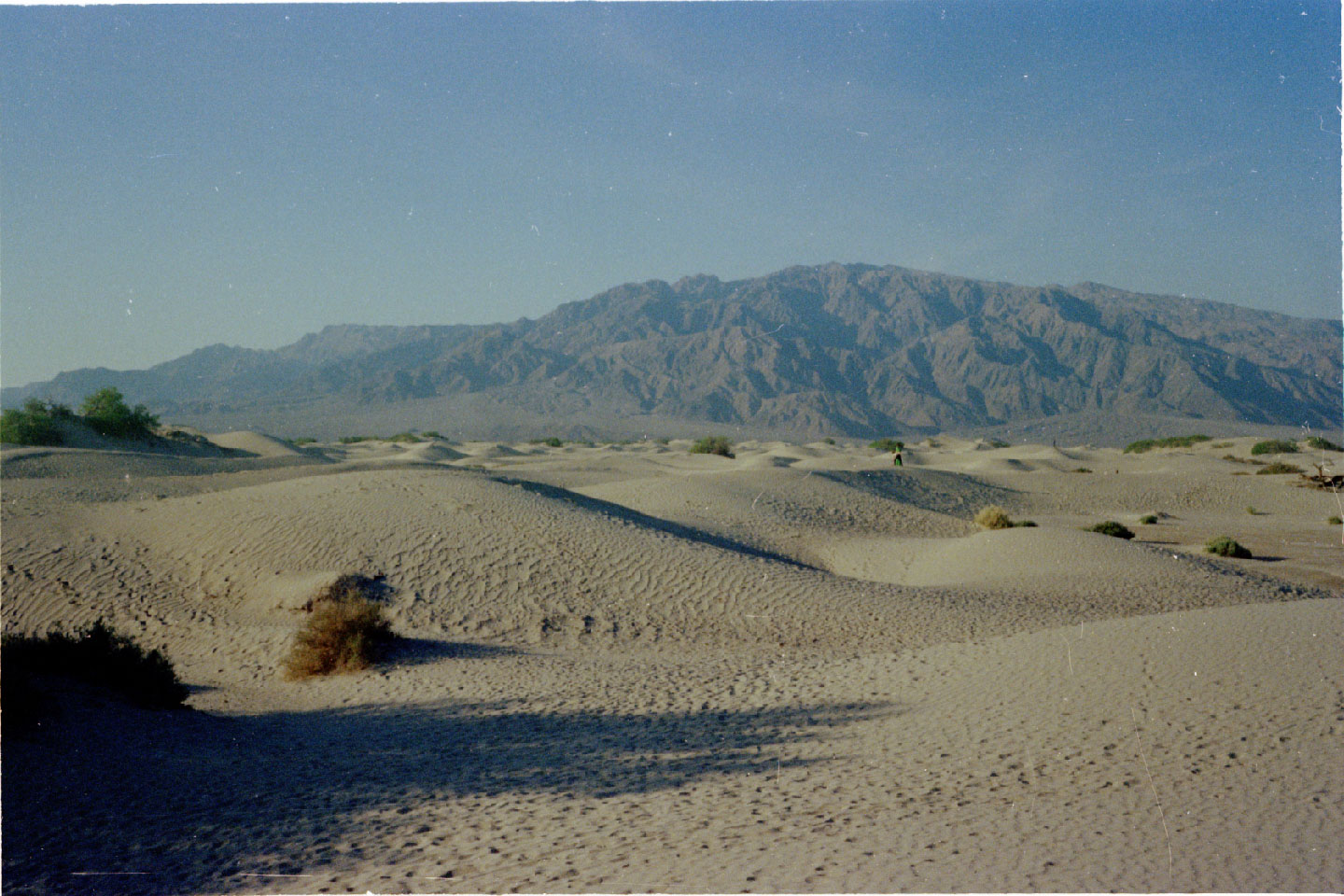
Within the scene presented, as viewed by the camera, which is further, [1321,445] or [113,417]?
[1321,445]

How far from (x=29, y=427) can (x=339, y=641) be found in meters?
31.9

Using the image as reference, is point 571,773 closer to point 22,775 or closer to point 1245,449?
point 22,775

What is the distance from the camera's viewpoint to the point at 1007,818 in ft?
18.7

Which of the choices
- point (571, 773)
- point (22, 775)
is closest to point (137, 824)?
point (22, 775)

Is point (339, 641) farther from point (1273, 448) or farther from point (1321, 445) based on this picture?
point (1321, 445)

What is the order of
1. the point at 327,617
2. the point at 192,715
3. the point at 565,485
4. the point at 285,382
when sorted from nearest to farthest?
the point at 192,715 < the point at 327,617 < the point at 565,485 < the point at 285,382

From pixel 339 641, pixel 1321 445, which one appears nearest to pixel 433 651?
pixel 339 641

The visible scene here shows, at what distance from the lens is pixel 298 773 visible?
7547 millimetres

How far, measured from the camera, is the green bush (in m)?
38.3

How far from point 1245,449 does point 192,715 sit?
56.0 m

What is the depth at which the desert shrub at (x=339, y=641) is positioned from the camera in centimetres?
1199

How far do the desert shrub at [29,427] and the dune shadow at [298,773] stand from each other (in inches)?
1298

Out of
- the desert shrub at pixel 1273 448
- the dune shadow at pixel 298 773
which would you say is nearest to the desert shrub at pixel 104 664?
the dune shadow at pixel 298 773

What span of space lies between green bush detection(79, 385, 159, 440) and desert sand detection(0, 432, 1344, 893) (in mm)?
18583
